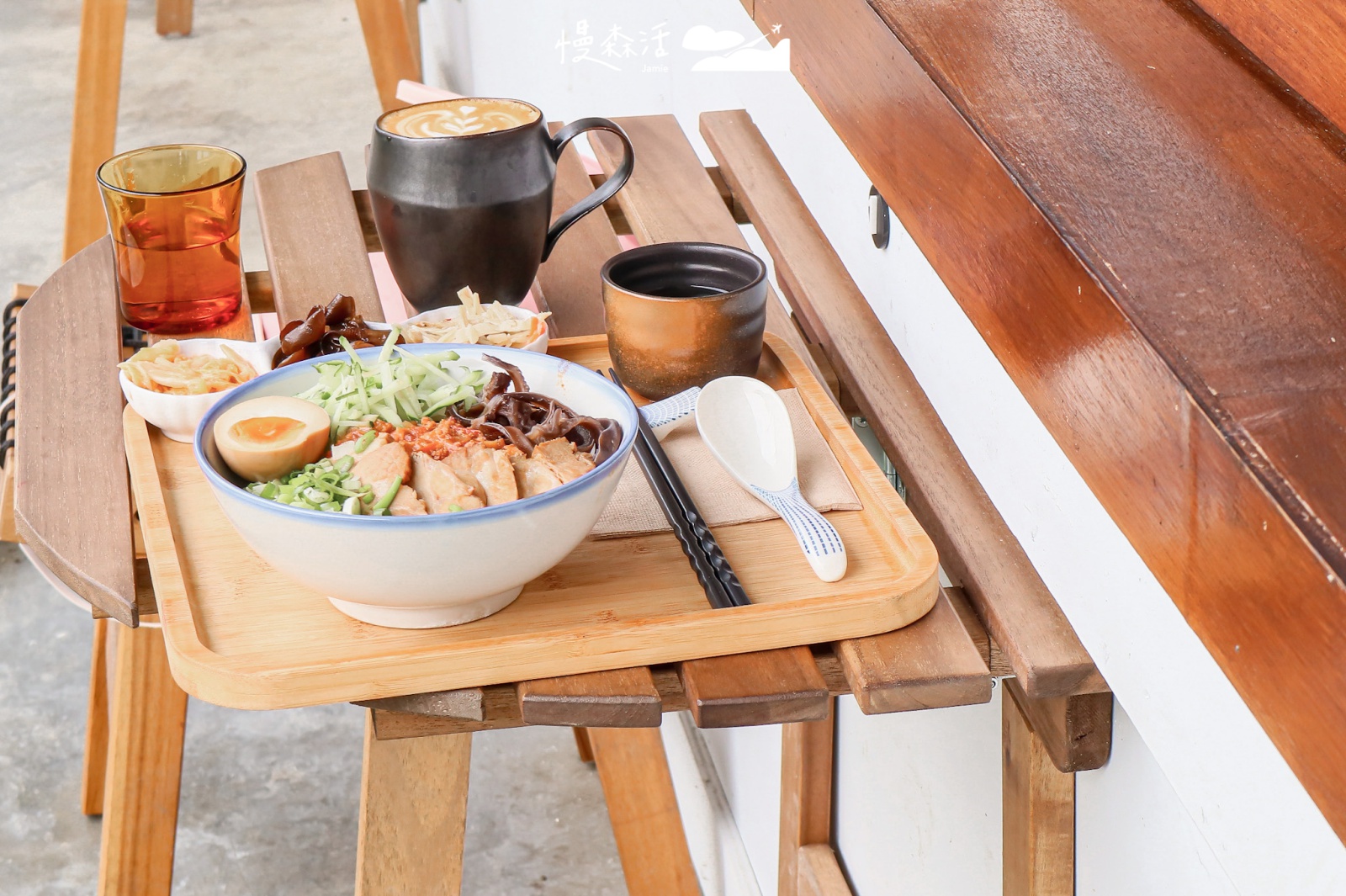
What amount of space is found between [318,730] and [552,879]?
44cm

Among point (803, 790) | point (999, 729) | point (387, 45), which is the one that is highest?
→ point (999, 729)

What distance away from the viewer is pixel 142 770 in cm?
129

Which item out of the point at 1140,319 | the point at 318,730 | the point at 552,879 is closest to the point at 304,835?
the point at 318,730

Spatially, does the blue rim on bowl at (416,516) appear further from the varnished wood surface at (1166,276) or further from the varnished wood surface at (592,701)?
the varnished wood surface at (1166,276)

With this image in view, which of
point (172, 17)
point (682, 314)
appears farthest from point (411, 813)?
point (172, 17)

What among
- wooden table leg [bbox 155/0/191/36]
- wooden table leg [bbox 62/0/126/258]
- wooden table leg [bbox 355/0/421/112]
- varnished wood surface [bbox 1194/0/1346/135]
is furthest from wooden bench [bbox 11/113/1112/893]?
wooden table leg [bbox 155/0/191/36]

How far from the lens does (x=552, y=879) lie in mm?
1784

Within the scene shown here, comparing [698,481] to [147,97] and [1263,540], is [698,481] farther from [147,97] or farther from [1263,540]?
[147,97]

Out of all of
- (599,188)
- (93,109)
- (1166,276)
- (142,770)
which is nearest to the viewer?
(1166,276)

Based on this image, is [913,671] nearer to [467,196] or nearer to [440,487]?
[440,487]

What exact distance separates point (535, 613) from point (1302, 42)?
42cm

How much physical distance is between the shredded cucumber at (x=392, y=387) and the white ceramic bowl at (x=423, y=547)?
0.27 ft

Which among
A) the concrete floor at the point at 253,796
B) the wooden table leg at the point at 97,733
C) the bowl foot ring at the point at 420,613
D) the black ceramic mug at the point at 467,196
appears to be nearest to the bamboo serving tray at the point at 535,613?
the bowl foot ring at the point at 420,613

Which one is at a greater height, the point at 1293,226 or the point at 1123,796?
the point at 1293,226
